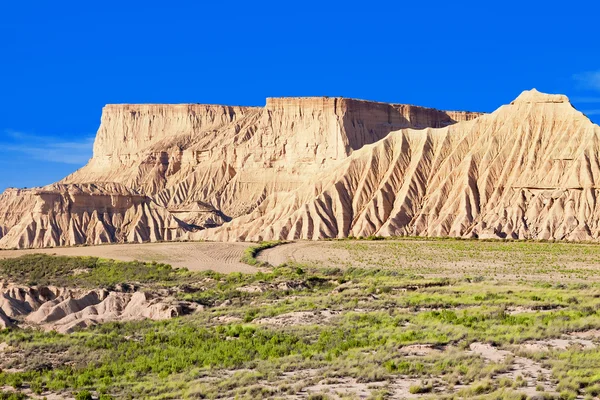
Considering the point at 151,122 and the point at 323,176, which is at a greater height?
the point at 151,122

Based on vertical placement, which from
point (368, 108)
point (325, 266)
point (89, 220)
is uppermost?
point (368, 108)

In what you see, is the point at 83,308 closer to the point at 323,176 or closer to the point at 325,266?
the point at 325,266

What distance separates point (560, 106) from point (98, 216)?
6361cm

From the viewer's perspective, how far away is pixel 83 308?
40125 mm

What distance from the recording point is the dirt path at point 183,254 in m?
60.5

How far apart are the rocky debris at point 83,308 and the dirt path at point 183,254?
13.6 metres

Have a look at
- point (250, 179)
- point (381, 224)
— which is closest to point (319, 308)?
point (381, 224)

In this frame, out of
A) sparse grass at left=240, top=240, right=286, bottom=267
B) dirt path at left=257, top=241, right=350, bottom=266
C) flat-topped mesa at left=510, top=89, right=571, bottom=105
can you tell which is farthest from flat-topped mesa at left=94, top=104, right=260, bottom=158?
dirt path at left=257, top=241, right=350, bottom=266

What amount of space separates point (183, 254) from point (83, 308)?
32129 millimetres

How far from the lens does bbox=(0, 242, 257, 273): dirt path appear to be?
60541 millimetres

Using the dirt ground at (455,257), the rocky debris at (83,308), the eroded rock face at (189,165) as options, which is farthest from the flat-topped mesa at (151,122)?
the rocky debris at (83,308)

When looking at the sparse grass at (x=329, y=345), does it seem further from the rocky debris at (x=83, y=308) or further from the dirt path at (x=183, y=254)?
the dirt path at (x=183, y=254)

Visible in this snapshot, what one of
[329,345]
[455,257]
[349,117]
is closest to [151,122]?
[349,117]

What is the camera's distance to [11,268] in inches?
2633
